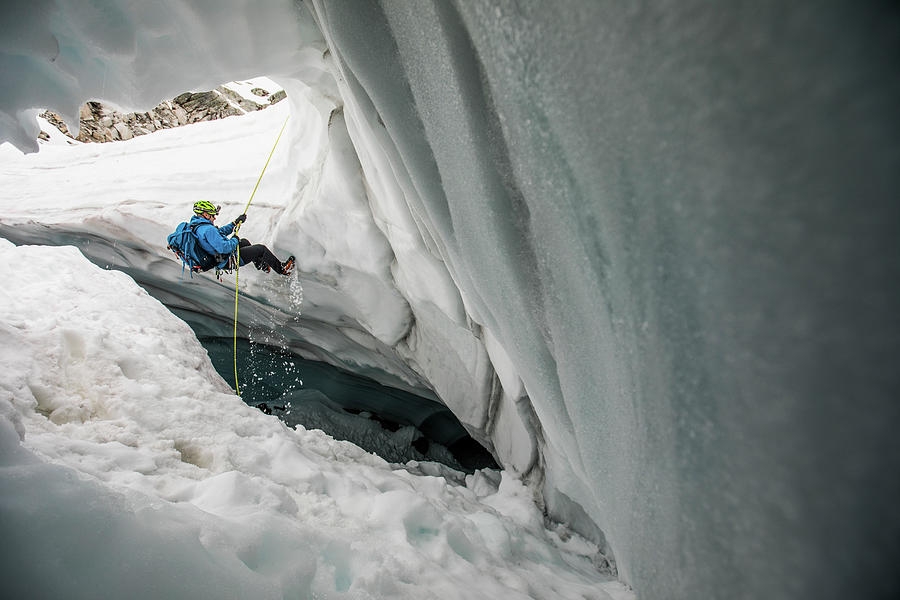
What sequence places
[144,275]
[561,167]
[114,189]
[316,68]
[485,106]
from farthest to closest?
[144,275] < [114,189] < [316,68] < [485,106] < [561,167]

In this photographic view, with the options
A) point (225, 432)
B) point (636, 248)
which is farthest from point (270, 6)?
point (636, 248)

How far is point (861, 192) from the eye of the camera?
0.48 metres

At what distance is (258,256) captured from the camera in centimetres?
432

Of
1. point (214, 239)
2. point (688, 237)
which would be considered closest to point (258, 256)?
point (214, 239)

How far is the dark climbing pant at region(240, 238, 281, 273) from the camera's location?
4.28 meters

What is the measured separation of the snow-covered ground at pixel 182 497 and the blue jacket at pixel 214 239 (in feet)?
3.34

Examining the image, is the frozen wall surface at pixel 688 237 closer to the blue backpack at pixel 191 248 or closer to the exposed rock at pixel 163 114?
the blue backpack at pixel 191 248

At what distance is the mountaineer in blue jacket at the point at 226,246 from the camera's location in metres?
4.15

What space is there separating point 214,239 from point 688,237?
4331mm

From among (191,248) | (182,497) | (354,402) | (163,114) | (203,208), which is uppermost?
(163,114)

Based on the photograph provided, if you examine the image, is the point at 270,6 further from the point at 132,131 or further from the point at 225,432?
the point at 132,131

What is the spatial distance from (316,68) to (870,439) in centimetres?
345

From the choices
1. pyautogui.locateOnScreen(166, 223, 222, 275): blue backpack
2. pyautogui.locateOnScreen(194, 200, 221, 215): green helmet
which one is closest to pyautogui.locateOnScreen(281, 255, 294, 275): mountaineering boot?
pyautogui.locateOnScreen(166, 223, 222, 275): blue backpack

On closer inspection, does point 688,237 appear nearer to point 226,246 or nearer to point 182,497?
point 182,497
